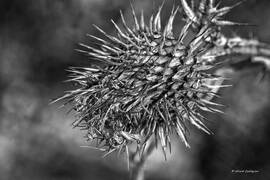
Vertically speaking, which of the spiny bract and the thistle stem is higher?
the spiny bract

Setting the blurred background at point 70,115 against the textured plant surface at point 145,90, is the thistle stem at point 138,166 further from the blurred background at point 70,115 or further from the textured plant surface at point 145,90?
the blurred background at point 70,115

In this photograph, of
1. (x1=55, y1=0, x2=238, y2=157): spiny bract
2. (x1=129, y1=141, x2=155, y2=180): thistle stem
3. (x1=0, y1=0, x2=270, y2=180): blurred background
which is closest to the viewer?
(x1=55, y1=0, x2=238, y2=157): spiny bract

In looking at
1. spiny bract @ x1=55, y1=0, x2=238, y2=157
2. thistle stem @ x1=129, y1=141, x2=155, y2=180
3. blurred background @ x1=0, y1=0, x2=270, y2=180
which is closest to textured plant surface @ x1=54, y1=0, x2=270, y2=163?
spiny bract @ x1=55, y1=0, x2=238, y2=157

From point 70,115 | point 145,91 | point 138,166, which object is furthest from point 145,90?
point 70,115

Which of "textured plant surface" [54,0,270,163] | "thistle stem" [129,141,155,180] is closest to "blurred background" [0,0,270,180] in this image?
"thistle stem" [129,141,155,180]

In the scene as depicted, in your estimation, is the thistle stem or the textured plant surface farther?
the thistle stem

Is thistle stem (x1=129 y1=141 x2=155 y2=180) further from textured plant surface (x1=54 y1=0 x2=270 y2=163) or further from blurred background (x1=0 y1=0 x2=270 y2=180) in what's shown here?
blurred background (x1=0 y1=0 x2=270 y2=180)

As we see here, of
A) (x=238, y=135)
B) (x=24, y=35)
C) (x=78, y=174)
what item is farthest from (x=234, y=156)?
(x=24, y=35)

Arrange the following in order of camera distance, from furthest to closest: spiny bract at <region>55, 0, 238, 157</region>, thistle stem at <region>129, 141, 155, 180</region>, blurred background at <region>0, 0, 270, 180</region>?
blurred background at <region>0, 0, 270, 180</region>, thistle stem at <region>129, 141, 155, 180</region>, spiny bract at <region>55, 0, 238, 157</region>
